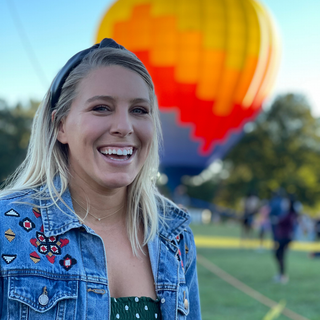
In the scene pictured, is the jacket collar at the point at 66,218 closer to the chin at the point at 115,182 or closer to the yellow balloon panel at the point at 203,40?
the chin at the point at 115,182

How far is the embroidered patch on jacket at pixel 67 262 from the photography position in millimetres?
1516

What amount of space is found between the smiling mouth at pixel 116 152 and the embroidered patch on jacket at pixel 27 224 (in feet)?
1.15

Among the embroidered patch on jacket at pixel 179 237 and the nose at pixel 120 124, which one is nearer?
the nose at pixel 120 124

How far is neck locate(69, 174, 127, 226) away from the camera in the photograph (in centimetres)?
174

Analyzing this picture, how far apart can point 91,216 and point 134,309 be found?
1.25 ft

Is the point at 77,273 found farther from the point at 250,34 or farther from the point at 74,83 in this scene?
the point at 250,34

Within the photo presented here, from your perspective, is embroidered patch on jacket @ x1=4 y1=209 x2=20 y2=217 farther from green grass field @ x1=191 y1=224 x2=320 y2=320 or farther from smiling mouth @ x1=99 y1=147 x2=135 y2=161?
green grass field @ x1=191 y1=224 x2=320 y2=320

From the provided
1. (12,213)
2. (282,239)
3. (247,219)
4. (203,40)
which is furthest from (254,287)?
(203,40)

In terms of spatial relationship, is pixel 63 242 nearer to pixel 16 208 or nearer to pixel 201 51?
pixel 16 208

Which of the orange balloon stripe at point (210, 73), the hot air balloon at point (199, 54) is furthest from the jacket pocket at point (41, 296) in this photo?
the orange balloon stripe at point (210, 73)

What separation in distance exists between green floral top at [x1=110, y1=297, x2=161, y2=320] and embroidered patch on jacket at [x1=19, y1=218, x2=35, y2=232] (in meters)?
0.38

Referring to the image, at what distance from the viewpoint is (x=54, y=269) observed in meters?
1.49

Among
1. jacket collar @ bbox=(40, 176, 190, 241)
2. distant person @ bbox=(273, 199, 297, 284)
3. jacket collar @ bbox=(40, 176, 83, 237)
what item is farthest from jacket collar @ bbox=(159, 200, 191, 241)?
distant person @ bbox=(273, 199, 297, 284)

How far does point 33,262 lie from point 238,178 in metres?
39.4
